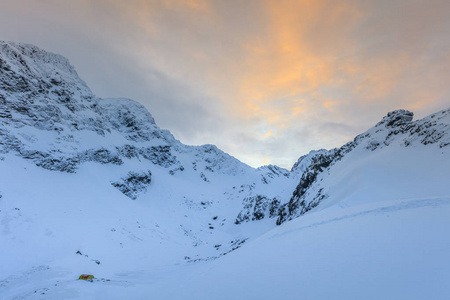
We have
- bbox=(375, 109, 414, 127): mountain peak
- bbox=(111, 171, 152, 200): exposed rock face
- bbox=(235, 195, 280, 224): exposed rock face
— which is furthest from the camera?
bbox=(235, 195, 280, 224): exposed rock face

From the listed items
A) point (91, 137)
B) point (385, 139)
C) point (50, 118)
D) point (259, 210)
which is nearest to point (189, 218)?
point (259, 210)

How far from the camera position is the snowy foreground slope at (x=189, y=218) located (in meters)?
5.82

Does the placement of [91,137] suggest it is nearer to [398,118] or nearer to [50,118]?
[50,118]

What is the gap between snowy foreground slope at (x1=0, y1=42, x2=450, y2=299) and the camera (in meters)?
5.82

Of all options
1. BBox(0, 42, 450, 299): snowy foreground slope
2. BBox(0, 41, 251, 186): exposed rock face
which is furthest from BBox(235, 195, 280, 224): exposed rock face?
BBox(0, 41, 251, 186): exposed rock face

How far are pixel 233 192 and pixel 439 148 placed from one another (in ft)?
201

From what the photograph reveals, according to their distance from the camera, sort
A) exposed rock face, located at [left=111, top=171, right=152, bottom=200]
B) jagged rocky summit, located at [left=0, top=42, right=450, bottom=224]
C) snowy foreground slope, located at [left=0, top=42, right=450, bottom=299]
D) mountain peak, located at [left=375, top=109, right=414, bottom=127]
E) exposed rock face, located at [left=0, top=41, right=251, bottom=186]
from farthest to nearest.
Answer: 1. exposed rock face, located at [left=111, top=171, right=152, bottom=200]
2. exposed rock face, located at [left=0, top=41, right=251, bottom=186]
3. mountain peak, located at [left=375, top=109, right=414, bottom=127]
4. jagged rocky summit, located at [left=0, top=42, right=450, bottom=224]
5. snowy foreground slope, located at [left=0, top=42, right=450, bottom=299]

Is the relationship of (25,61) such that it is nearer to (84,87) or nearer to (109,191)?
(84,87)

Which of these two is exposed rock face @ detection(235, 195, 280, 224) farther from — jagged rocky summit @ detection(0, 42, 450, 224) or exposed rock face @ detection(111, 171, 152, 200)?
exposed rock face @ detection(111, 171, 152, 200)

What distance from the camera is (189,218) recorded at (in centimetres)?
5047

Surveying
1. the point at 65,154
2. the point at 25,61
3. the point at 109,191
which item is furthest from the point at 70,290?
the point at 25,61

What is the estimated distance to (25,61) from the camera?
45.8 meters

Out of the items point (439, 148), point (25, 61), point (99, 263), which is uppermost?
point (25, 61)

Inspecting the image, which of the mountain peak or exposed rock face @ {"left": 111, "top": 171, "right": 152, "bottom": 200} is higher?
exposed rock face @ {"left": 111, "top": 171, "right": 152, "bottom": 200}
